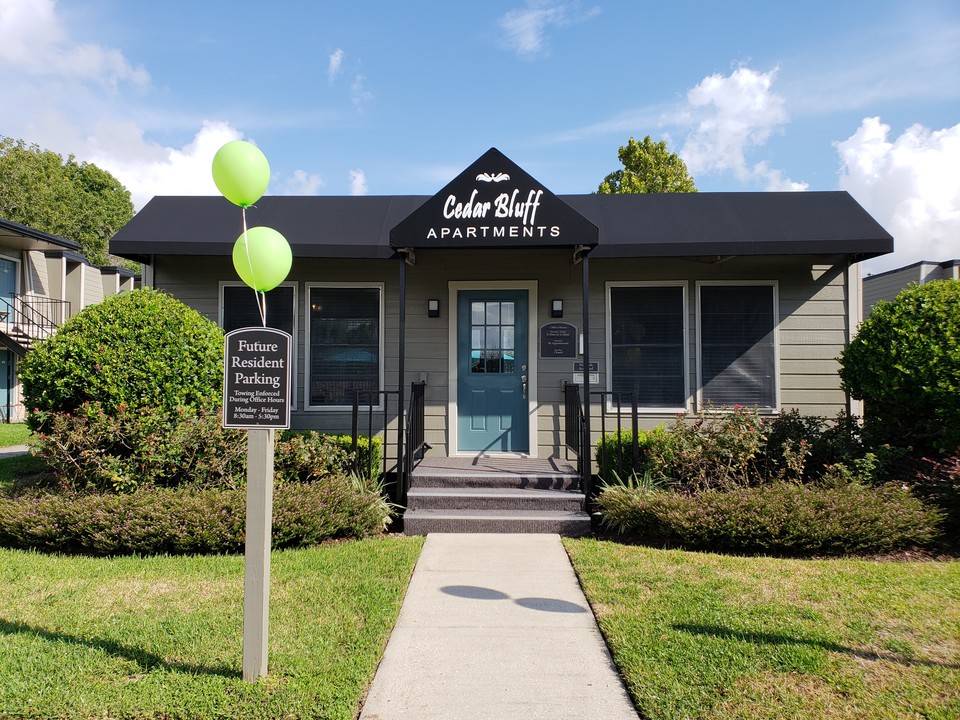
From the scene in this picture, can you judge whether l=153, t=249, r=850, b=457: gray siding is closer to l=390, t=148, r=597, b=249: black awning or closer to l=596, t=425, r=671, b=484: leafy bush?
l=596, t=425, r=671, b=484: leafy bush

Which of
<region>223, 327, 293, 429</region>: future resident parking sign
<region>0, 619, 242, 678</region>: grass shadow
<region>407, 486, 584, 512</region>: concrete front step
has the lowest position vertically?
<region>0, 619, 242, 678</region>: grass shadow

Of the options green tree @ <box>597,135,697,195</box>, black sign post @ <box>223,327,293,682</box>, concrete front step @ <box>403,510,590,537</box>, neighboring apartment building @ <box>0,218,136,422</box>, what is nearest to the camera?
black sign post @ <box>223,327,293,682</box>

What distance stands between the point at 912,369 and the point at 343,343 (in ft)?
19.2

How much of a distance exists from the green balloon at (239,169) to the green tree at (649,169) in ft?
56.6

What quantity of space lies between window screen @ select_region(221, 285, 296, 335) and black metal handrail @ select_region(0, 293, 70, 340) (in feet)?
41.2

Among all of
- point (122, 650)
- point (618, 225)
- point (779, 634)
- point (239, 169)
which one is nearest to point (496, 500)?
point (779, 634)

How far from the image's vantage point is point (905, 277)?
16109 millimetres

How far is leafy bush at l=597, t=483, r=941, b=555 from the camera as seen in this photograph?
16.4 feet

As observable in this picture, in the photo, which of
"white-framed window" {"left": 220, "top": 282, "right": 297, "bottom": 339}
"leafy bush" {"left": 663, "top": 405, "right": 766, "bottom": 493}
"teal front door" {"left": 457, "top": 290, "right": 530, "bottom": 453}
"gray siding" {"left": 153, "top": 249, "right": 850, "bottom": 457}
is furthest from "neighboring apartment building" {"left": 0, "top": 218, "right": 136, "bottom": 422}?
"leafy bush" {"left": 663, "top": 405, "right": 766, "bottom": 493}

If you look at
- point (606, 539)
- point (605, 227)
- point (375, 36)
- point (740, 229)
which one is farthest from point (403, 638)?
point (375, 36)

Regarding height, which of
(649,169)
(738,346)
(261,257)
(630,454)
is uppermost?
(649,169)

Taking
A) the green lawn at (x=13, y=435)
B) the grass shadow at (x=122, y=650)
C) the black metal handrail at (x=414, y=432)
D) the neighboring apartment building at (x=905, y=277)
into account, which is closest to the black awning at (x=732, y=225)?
the black metal handrail at (x=414, y=432)

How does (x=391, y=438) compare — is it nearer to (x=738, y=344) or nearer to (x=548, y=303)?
(x=548, y=303)

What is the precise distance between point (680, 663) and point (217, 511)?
3.61 meters
